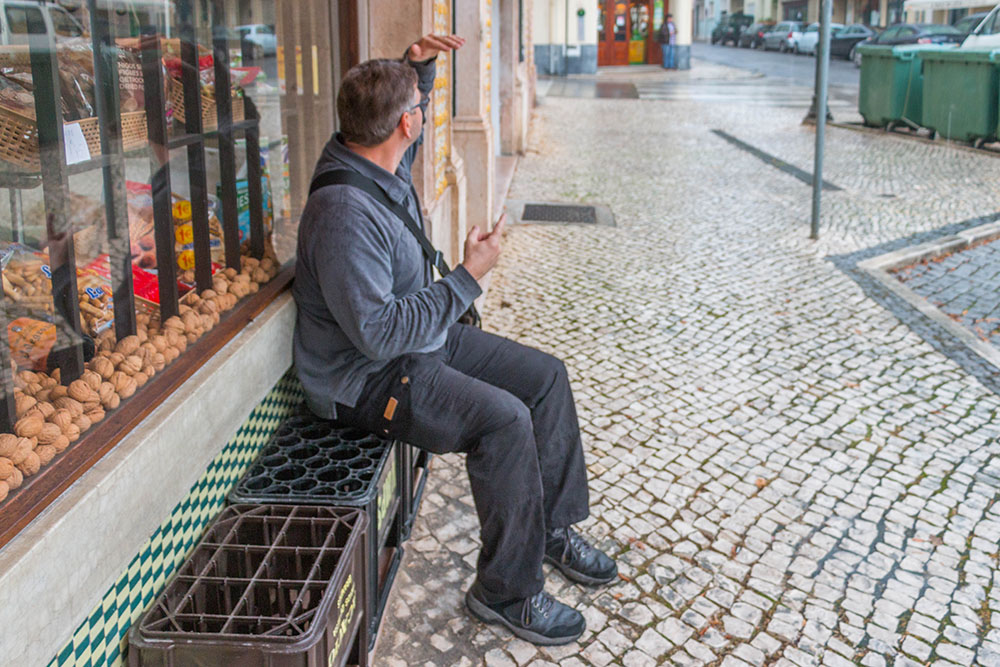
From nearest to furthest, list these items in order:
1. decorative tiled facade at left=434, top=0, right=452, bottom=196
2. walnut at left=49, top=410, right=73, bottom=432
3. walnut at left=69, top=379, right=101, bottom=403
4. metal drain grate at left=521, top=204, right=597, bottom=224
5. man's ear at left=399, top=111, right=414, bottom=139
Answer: walnut at left=49, top=410, right=73, bottom=432 < walnut at left=69, top=379, right=101, bottom=403 < man's ear at left=399, top=111, right=414, bottom=139 < decorative tiled facade at left=434, top=0, right=452, bottom=196 < metal drain grate at left=521, top=204, right=597, bottom=224

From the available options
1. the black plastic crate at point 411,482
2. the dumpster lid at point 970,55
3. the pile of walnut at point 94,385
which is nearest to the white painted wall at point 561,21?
the dumpster lid at point 970,55

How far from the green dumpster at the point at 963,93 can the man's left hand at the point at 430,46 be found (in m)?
10.3

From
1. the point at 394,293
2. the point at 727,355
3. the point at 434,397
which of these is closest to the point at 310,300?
the point at 394,293

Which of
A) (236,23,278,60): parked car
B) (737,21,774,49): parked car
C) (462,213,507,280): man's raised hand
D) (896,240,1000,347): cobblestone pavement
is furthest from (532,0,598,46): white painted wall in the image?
(462,213,507,280): man's raised hand

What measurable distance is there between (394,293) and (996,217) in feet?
24.3

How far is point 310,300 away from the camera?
3020 mm

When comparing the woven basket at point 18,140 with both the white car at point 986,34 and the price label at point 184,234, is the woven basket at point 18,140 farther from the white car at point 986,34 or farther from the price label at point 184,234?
the white car at point 986,34

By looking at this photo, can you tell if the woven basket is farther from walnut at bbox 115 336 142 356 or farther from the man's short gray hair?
the man's short gray hair

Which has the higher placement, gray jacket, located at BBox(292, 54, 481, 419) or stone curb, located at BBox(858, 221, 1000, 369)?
gray jacket, located at BBox(292, 54, 481, 419)

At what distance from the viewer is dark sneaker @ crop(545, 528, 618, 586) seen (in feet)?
10.7

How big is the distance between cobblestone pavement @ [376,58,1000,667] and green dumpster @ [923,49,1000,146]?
170 inches

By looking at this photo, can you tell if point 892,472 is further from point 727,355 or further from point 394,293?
point 394,293

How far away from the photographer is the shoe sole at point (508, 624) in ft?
9.58

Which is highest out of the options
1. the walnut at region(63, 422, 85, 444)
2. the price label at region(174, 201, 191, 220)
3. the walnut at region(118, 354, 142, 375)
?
the price label at region(174, 201, 191, 220)
